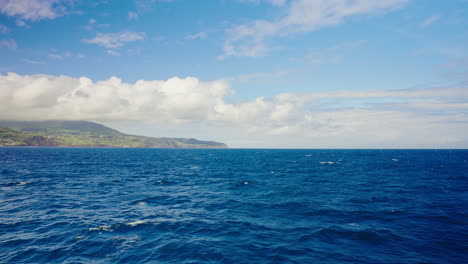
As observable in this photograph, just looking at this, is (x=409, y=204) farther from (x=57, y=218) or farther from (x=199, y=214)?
(x=57, y=218)

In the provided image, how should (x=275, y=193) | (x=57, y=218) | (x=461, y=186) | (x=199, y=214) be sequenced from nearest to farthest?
(x=57, y=218) < (x=199, y=214) < (x=275, y=193) < (x=461, y=186)

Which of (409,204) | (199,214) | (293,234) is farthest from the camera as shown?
(409,204)

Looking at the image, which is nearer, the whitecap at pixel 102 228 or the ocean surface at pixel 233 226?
the ocean surface at pixel 233 226

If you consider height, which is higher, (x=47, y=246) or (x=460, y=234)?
(x=460, y=234)

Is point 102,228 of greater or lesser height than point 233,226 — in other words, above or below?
below

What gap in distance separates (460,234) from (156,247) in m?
28.8

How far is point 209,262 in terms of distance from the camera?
1653 centimetres

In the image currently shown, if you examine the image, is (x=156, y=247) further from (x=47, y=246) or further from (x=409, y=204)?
(x=409, y=204)

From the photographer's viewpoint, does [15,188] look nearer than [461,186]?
Yes

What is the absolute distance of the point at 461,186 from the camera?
46.9 metres

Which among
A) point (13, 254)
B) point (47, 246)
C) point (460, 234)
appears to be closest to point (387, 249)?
point (460, 234)

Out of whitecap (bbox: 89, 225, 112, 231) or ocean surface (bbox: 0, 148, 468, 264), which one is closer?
ocean surface (bbox: 0, 148, 468, 264)

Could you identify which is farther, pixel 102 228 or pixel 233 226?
pixel 233 226

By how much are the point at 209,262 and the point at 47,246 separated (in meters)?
14.2
